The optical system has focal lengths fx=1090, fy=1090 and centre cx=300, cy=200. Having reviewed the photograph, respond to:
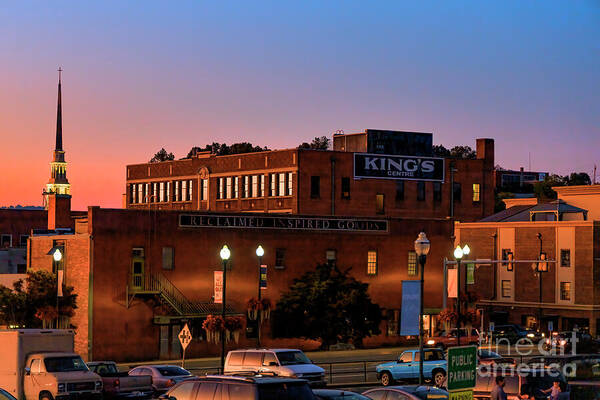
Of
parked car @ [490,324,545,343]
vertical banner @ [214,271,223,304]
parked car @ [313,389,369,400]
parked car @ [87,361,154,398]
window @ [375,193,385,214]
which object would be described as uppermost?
window @ [375,193,385,214]

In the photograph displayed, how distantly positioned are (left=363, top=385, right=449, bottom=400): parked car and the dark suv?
594 cm

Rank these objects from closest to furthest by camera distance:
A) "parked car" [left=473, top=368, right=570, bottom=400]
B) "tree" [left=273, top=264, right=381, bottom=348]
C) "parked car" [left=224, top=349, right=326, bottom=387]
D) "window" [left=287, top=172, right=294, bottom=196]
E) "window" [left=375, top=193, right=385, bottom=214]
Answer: "parked car" [left=473, top=368, right=570, bottom=400]
"parked car" [left=224, top=349, right=326, bottom=387]
"tree" [left=273, top=264, right=381, bottom=348]
"window" [left=287, top=172, right=294, bottom=196]
"window" [left=375, top=193, right=385, bottom=214]

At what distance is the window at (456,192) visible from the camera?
102250 millimetres

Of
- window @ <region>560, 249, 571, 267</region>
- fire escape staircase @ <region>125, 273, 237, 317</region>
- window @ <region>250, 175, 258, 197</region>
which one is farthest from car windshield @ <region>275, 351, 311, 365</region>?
window @ <region>250, 175, 258, 197</region>

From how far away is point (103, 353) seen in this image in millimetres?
60906

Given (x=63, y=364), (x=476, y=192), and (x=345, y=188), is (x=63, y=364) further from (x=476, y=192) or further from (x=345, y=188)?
(x=476, y=192)

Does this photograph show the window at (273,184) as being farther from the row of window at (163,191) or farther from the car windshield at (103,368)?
the car windshield at (103,368)

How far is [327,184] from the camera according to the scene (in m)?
94.9

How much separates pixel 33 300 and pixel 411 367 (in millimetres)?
23483

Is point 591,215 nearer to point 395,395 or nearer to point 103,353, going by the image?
point 103,353

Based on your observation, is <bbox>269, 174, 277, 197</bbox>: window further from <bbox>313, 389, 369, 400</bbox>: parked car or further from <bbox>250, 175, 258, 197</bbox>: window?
<bbox>313, 389, 369, 400</bbox>: parked car

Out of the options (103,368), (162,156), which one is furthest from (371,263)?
(162,156)

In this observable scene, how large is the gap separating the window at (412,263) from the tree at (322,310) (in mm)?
6434

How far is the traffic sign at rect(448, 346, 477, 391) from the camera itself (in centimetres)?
1675
